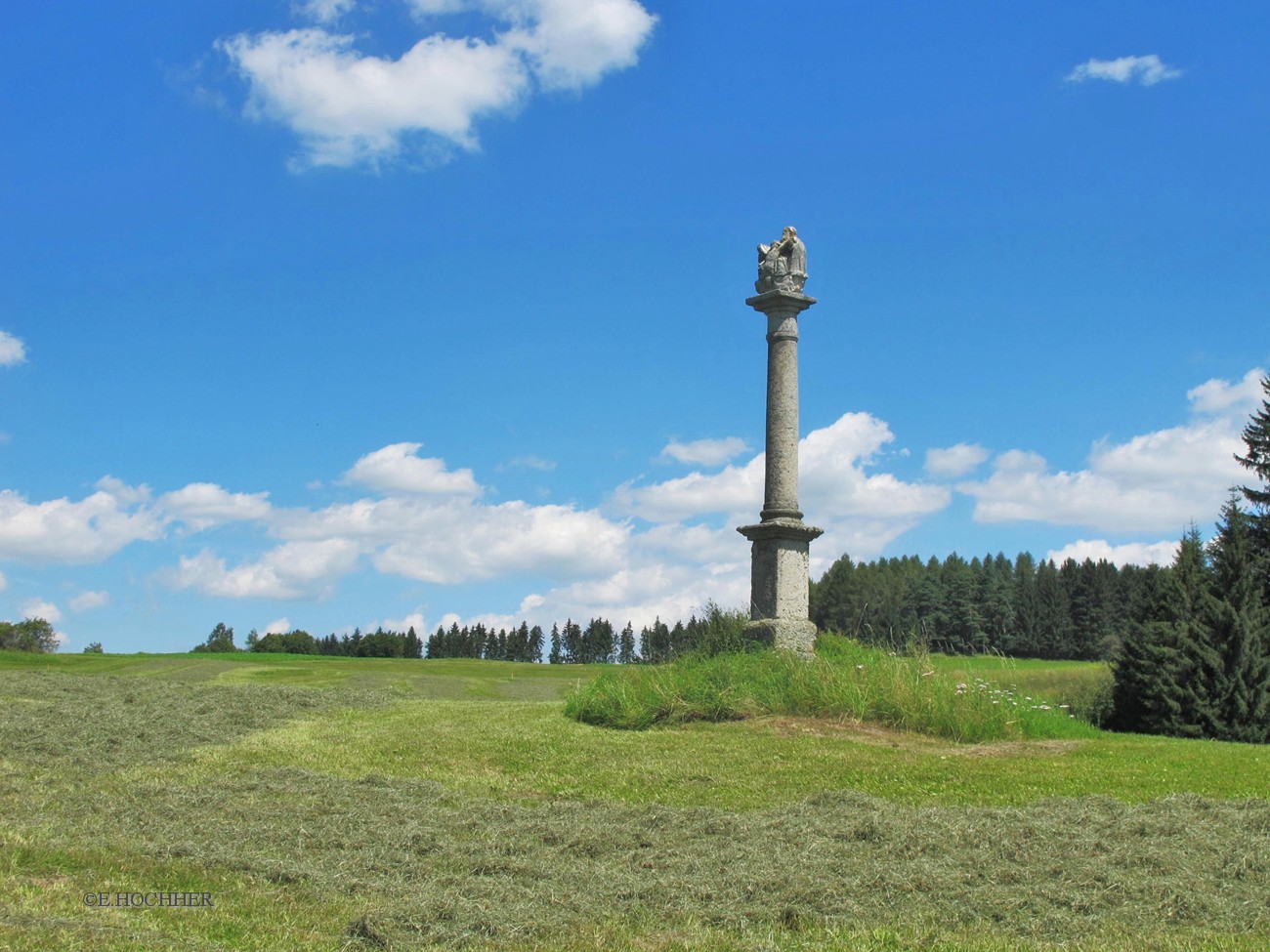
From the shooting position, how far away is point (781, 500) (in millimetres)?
18234

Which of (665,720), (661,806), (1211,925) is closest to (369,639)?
(665,720)

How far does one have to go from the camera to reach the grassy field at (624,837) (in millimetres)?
6344

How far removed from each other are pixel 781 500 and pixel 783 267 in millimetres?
4122

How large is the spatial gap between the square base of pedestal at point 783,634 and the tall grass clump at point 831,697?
23.7 inches

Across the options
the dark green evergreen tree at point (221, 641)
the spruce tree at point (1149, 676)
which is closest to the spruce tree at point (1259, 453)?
the spruce tree at point (1149, 676)

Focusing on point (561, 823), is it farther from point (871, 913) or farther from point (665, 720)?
point (665, 720)

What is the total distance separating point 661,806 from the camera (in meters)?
9.96

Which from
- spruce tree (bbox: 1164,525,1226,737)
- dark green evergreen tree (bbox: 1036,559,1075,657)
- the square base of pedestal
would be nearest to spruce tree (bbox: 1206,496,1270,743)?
spruce tree (bbox: 1164,525,1226,737)

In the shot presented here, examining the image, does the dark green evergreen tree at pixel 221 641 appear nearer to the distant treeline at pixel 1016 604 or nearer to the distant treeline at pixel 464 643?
the distant treeline at pixel 464 643

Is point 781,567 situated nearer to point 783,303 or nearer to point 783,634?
point 783,634

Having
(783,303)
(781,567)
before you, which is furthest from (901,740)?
(783,303)

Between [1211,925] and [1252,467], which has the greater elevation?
[1252,467]

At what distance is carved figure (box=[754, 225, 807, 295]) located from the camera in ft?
62.2

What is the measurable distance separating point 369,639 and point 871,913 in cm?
6418
